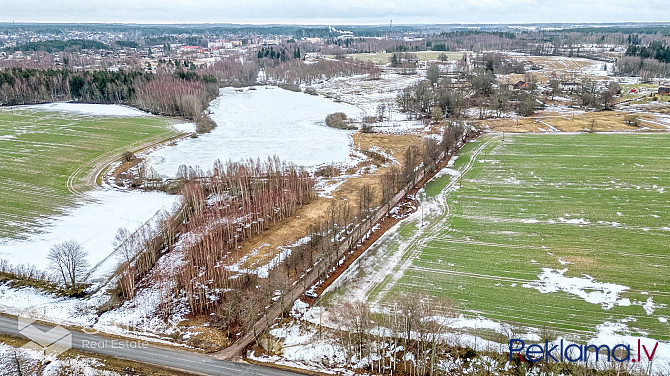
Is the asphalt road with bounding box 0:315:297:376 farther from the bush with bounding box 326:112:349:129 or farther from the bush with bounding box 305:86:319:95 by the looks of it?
the bush with bounding box 305:86:319:95

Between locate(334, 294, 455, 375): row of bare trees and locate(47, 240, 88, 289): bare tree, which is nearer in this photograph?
locate(334, 294, 455, 375): row of bare trees

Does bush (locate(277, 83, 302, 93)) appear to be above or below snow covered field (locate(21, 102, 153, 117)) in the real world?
above

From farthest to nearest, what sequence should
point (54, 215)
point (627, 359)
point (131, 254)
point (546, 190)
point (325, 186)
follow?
point (325, 186)
point (546, 190)
point (54, 215)
point (131, 254)
point (627, 359)

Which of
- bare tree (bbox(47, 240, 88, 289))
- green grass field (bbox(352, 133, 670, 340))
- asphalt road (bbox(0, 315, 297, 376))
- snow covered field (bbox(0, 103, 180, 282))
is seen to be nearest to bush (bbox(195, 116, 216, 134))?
snow covered field (bbox(0, 103, 180, 282))

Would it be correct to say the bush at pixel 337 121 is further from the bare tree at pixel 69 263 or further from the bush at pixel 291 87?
the bare tree at pixel 69 263

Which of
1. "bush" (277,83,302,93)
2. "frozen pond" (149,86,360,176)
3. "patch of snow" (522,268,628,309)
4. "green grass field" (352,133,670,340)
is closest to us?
"green grass field" (352,133,670,340)

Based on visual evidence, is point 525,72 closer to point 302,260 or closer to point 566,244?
point 566,244

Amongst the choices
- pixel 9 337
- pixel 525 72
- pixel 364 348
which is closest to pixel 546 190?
Answer: pixel 364 348
